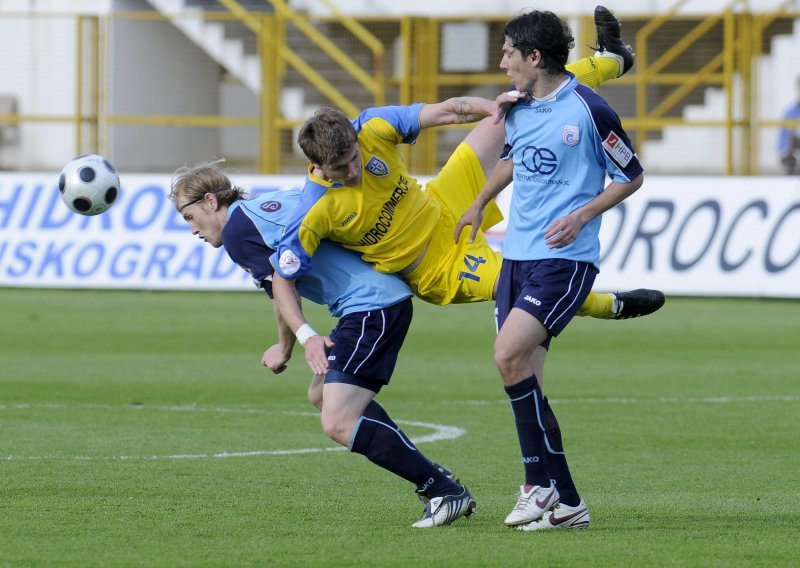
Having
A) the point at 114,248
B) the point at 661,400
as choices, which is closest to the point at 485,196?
the point at 661,400

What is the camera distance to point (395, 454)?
6.60m

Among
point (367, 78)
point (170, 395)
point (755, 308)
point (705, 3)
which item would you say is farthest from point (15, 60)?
point (170, 395)

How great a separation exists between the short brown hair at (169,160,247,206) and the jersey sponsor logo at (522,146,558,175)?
4.41 feet

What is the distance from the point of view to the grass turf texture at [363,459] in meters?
6.06

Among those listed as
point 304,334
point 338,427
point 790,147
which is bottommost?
point 338,427

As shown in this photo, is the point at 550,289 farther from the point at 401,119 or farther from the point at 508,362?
the point at 401,119

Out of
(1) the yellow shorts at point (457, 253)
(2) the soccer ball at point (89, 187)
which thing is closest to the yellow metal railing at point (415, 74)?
(2) the soccer ball at point (89, 187)

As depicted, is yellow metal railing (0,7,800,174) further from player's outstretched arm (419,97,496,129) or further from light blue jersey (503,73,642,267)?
light blue jersey (503,73,642,267)

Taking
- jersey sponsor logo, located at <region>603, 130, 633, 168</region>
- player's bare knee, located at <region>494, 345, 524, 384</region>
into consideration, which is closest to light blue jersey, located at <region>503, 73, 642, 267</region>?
jersey sponsor logo, located at <region>603, 130, 633, 168</region>

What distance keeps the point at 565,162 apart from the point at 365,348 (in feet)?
3.67

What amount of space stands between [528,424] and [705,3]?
22184 mm

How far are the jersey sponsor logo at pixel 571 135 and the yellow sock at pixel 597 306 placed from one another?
89 centimetres

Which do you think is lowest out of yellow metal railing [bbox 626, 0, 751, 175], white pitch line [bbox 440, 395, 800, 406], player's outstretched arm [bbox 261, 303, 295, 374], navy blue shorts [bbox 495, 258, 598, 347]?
white pitch line [bbox 440, 395, 800, 406]

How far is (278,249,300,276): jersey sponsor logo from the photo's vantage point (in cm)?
646
